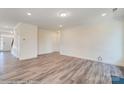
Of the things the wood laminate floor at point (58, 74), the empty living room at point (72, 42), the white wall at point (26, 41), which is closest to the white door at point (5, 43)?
the empty living room at point (72, 42)

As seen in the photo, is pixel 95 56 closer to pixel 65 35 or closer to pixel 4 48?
pixel 65 35

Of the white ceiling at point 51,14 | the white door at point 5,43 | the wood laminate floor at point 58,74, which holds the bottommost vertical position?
the wood laminate floor at point 58,74

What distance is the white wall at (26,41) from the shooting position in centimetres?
586

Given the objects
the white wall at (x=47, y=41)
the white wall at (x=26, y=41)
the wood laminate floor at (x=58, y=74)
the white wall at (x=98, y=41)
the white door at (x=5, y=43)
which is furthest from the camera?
the white door at (x=5, y=43)

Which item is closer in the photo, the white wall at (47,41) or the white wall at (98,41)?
the white wall at (98,41)

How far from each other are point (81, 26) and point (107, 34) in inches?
78.2

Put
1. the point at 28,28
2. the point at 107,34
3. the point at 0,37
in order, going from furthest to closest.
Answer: the point at 0,37, the point at 28,28, the point at 107,34

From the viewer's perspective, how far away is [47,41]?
9109 mm

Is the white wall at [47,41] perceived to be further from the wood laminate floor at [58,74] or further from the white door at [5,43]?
the white door at [5,43]

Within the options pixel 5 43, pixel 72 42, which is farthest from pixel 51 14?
pixel 5 43

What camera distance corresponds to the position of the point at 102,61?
5344 millimetres

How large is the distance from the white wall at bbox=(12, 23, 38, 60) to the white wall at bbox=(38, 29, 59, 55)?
170 centimetres

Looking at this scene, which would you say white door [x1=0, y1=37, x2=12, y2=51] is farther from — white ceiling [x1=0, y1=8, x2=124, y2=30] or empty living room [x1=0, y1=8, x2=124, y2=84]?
white ceiling [x1=0, y1=8, x2=124, y2=30]
